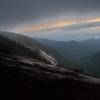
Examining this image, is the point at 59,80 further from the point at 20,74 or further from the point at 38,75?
the point at 20,74

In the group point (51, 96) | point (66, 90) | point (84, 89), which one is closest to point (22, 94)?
point (51, 96)

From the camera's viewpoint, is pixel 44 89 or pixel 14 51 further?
pixel 14 51

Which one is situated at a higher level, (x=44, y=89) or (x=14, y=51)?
(x=14, y=51)

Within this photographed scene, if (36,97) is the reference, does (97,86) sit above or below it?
above

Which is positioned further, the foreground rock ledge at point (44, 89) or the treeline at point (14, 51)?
the treeline at point (14, 51)

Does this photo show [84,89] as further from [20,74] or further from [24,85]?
[20,74]

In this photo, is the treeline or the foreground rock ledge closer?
the foreground rock ledge

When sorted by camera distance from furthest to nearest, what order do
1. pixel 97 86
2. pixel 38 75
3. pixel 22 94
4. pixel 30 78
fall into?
pixel 38 75
pixel 30 78
pixel 97 86
pixel 22 94

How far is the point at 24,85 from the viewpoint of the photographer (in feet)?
26.6

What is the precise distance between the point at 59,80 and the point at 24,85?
1598mm

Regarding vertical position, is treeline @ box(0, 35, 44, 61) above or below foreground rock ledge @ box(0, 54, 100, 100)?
above

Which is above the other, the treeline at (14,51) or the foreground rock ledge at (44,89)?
the treeline at (14,51)

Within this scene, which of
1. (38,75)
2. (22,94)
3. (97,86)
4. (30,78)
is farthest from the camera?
(38,75)

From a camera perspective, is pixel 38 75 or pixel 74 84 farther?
pixel 38 75
